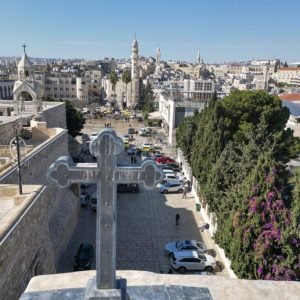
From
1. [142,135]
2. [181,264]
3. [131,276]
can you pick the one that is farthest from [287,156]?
[142,135]

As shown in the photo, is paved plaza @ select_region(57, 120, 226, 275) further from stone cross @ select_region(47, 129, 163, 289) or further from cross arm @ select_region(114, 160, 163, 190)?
cross arm @ select_region(114, 160, 163, 190)

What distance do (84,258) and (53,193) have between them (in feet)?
9.99

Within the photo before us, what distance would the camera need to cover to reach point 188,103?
35594 mm

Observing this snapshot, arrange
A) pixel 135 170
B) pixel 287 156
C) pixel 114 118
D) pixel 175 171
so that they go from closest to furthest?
pixel 135 170 → pixel 287 156 → pixel 175 171 → pixel 114 118

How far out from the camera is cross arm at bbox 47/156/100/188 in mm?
3307

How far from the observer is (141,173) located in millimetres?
3395

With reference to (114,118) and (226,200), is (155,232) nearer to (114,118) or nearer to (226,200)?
(226,200)

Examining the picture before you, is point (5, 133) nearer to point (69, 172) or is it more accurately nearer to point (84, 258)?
point (84, 258)

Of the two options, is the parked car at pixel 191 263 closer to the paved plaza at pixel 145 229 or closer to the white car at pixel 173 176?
the paved plaza at pixel 145 229

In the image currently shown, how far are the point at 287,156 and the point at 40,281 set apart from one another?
64.9 ft

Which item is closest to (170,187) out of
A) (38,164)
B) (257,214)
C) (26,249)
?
(38,164)

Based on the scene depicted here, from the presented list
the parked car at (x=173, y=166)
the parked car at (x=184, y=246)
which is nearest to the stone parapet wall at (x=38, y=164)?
the parked car at (x=184, y=246)

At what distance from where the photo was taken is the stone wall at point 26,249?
6.16 m

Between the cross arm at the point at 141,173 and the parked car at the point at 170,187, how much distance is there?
702 inches
